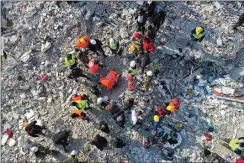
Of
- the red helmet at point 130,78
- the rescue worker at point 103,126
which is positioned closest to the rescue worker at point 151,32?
the red helmet at point 130,78

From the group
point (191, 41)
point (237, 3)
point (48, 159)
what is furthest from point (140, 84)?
point (237, 3)

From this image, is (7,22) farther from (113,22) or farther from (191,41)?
(191,41)

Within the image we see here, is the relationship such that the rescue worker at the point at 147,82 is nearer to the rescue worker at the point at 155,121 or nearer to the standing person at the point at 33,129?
the rescue worker at the point at 155,121

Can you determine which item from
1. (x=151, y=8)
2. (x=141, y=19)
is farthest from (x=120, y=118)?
(x=151, y=8)

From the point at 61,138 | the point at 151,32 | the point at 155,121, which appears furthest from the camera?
the point at 151,32

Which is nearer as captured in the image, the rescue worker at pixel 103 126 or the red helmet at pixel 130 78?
the rescue worker at pixel 103 126

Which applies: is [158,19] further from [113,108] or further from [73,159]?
[73,159]
